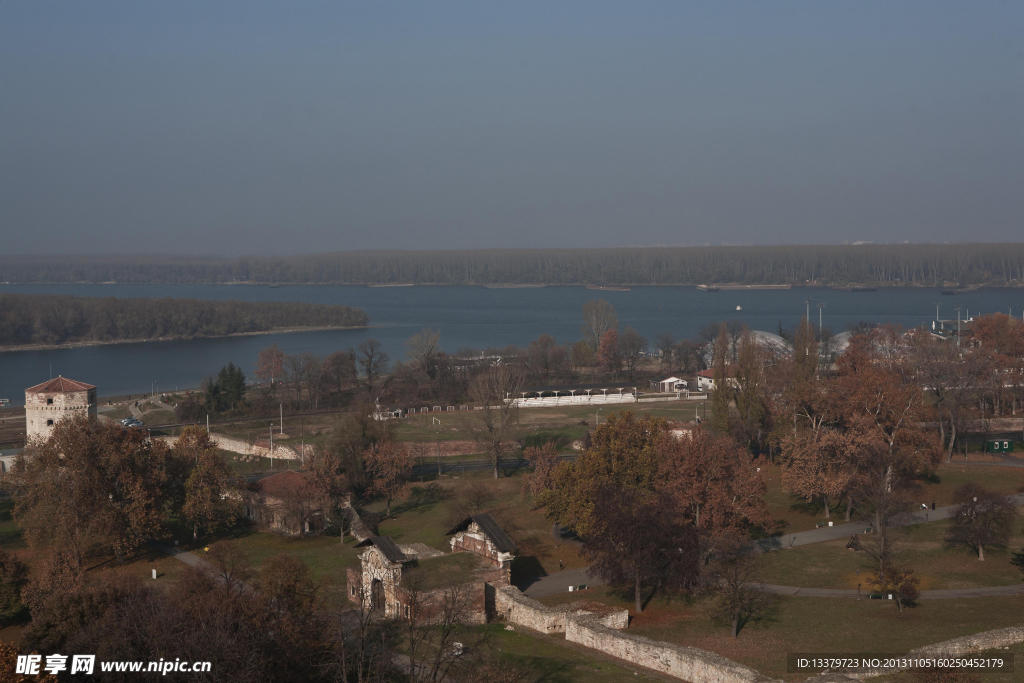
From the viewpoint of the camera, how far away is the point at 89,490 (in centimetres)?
2875

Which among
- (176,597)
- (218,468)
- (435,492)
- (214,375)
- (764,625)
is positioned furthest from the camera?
(214,375)

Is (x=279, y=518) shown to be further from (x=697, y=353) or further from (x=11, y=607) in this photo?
(x=697, y=353)

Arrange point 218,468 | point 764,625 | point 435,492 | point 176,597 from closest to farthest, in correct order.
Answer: point 176,597 < point 764,625 < point 218,468 < point 435,492

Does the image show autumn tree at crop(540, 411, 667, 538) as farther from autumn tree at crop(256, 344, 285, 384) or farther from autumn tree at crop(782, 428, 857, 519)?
autumn tree at crop(256, 344, 285, 384)

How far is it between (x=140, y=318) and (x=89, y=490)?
112922mm

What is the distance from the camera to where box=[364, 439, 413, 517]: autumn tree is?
34.1m

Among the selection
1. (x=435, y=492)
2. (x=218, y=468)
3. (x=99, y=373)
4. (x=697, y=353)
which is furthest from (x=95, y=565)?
(x=99, y=373)

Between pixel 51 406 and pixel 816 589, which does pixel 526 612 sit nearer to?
pixel 816 589

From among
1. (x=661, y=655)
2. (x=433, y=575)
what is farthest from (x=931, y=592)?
(x=433, y=575)

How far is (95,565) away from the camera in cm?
2805

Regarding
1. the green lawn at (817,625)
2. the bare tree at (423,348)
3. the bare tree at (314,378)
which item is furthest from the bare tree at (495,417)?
the bare tree at (423,348)

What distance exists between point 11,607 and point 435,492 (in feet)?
56.1

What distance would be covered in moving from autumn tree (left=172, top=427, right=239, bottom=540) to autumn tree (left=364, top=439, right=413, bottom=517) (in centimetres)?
563

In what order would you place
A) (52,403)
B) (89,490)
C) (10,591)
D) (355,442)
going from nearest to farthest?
(10,591) < (89,490) < (355,442) < (52,403)
